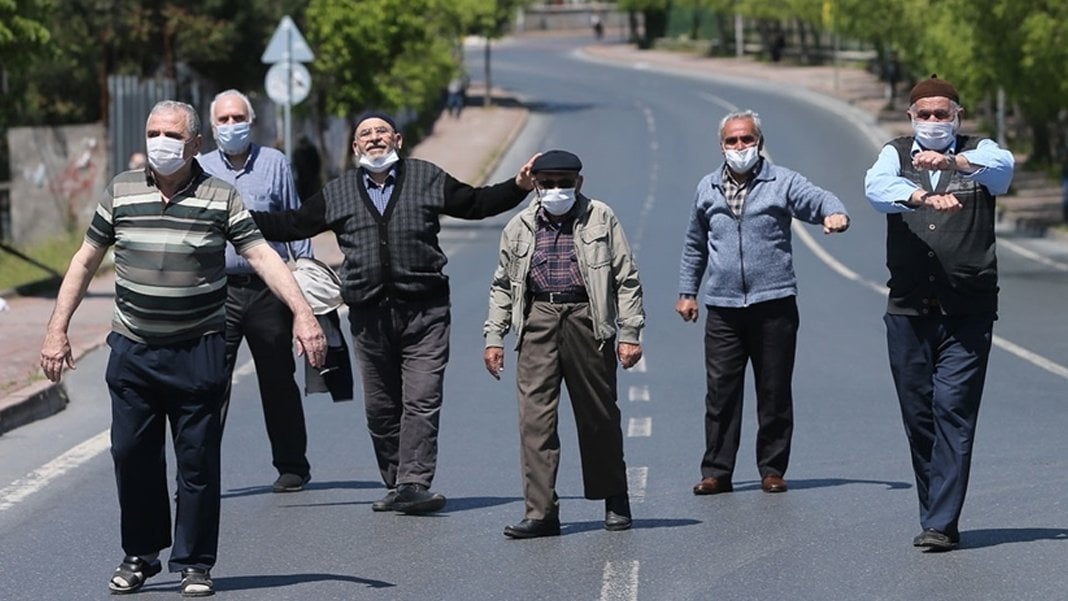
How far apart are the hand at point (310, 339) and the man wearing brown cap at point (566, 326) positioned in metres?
1.64

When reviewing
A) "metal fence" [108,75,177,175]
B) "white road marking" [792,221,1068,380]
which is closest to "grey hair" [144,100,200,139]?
"white road marking" [792,221,1068,380]

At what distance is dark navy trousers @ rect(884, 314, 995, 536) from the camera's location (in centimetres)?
903

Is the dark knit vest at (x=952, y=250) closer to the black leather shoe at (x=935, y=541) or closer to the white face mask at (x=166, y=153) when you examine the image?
the black leather shoe at (x=935, y=541)

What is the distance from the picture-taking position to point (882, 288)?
26250 mm

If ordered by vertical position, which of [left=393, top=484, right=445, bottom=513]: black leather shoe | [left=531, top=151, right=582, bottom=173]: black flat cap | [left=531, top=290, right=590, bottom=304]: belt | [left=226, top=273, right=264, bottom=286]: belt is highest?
[left=531, top=151, right=582, bottom=173]: black flat cap

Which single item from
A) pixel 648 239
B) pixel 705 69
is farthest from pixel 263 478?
pixel 705 69

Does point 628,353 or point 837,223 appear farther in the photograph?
point 837,223

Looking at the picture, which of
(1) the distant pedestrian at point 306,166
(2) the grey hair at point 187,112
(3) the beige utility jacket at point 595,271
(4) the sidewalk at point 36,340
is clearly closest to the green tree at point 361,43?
(4) the sidewalk at point 36,340

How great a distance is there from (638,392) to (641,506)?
16.9 feet

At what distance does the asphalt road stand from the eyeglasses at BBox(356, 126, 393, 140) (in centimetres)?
183

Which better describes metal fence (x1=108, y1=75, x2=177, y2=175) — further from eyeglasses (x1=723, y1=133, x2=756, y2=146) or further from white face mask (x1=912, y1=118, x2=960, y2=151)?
white face mask (x1=912, y1=118, x2=960, y2=151)

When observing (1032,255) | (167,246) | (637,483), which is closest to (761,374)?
(637,483)

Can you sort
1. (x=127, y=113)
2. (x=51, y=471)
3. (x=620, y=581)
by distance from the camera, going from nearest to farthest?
(x=620, y=581)
(x=51, y=471)
(x=127, y=113)

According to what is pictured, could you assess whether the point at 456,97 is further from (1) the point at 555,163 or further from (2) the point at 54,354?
(2) the point at 54,354
